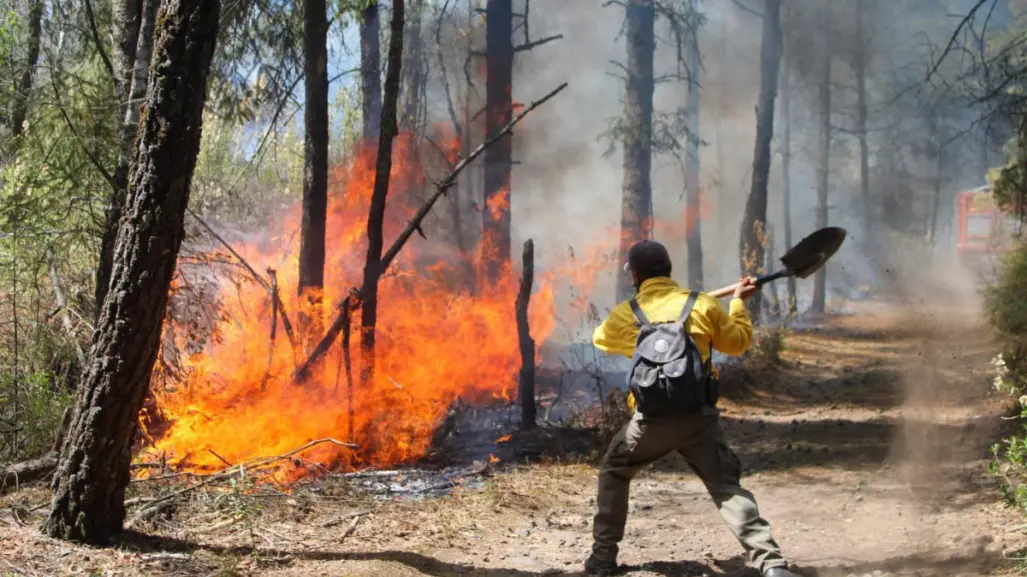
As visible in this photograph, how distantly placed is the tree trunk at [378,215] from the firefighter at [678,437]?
173 inches

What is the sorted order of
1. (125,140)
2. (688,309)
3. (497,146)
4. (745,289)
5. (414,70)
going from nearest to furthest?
(688,309) → (745,289) → (125,140) → (497,146) → (414,70)

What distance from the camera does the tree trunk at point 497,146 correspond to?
15500mm

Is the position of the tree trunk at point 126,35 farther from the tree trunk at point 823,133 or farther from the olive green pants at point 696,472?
the tree trunk at point 823,133

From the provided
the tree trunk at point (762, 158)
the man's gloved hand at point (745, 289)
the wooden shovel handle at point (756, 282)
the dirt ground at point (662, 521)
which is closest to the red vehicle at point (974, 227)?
the tree trunk at point (762, 158)

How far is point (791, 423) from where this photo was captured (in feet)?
34.4

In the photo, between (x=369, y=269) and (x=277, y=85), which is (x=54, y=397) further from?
(x=277, y=85)

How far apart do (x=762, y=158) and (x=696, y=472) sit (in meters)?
18.5

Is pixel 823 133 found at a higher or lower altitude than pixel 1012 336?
higher

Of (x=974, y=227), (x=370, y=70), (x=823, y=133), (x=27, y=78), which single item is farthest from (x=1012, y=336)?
(x=974, y=227)

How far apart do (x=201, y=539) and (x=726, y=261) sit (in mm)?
49312

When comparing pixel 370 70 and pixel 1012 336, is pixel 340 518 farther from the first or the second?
pixel 370 70

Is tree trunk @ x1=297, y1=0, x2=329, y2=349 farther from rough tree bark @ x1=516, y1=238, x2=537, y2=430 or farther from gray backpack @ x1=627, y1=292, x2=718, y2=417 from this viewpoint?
gray backpack @ x1=627, y1=292, x2=718, y2=417

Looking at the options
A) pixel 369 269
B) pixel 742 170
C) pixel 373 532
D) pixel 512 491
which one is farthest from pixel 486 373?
pixel 742 170

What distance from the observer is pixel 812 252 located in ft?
18.4
